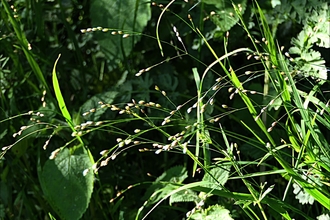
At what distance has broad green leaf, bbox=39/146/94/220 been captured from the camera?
46.1 inches

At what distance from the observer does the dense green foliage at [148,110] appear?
1138 millimetres

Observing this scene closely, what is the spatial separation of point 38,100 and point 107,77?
269mm

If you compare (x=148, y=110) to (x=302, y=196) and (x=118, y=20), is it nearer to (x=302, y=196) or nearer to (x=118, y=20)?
(x=118, y=20)

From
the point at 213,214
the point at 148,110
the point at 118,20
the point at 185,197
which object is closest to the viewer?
the point at 213,214

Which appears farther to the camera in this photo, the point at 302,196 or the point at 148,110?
the point at 148,110

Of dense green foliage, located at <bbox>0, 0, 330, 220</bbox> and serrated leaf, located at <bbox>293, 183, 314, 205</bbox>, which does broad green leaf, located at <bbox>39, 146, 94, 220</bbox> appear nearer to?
dense green foliage, located at <bbox>0, 0, 330, 220</bbox>

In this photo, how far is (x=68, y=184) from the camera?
1.20 m

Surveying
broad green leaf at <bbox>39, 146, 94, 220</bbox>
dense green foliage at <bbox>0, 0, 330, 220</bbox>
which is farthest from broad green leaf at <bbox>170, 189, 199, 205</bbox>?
broad green leaf at <bbox>39, 146, 94, 220</bbox>

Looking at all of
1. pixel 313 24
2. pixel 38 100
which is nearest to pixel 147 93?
pixel 38 100

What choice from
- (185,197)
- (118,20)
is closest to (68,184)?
(185,197)

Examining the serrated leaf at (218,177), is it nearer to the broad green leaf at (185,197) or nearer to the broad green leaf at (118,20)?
the broad green leaf at (185,197)

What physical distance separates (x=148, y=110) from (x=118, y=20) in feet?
→ 1.01

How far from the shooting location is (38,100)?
58.5 inches

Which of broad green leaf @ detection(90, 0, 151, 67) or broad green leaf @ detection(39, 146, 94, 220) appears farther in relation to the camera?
broad green leaf @ detection(90, 0, 151, 67)
